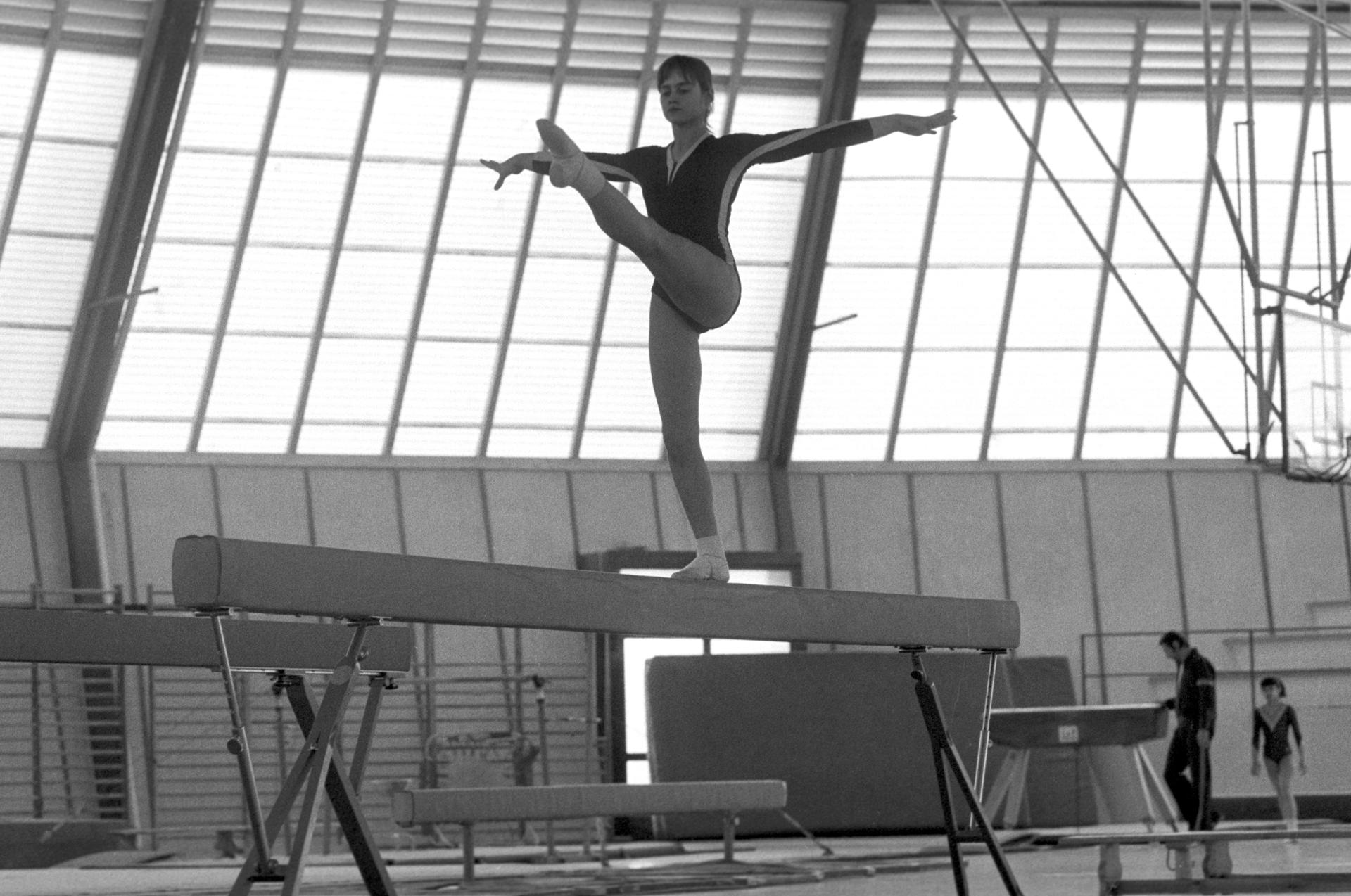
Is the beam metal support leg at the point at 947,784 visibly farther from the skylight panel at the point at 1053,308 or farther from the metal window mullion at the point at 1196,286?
the skylight panel at the point at 1053,308

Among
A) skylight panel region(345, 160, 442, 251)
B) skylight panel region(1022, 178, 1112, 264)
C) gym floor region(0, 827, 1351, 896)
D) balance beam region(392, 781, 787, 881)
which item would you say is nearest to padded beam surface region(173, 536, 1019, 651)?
gym floor region(0, 827, 1351, 896)

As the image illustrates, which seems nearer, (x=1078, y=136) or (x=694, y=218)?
(x=694, y=218)

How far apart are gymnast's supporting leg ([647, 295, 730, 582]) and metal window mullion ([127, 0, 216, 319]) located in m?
14.8

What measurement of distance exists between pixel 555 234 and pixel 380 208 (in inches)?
83.3

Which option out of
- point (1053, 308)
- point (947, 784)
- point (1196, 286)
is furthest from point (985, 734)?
point (1053, 308)

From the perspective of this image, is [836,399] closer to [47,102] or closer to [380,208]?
[380,208]

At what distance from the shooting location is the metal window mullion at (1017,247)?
21.9 m

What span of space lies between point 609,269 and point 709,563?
16785mm

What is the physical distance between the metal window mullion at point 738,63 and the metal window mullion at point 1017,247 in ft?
12.0

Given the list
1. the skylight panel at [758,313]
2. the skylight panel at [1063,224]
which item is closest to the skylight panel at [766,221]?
the skylight panel at [758,313]

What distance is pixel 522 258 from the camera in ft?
70.6

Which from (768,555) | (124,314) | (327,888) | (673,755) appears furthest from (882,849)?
(124,314)

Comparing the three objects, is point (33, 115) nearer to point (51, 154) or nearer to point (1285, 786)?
point (51, 154)

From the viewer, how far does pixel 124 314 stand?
19.9 m
